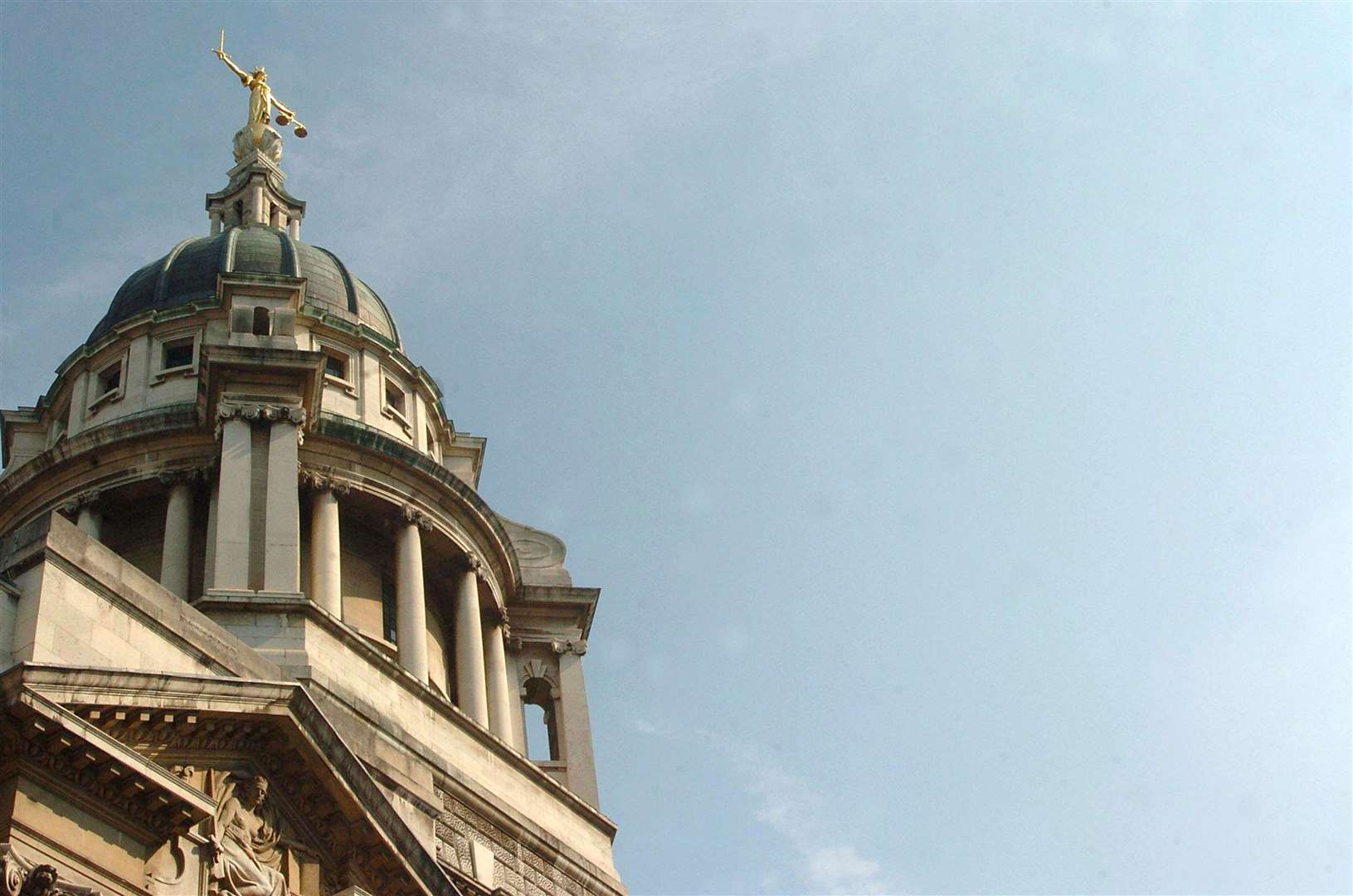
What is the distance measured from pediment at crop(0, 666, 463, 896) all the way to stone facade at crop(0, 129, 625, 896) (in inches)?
1.2

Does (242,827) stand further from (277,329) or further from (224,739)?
(277,329)

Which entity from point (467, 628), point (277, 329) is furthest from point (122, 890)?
point (277, 329)

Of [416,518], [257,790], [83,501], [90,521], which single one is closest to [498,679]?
[416,518]

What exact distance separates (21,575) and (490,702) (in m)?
18.0

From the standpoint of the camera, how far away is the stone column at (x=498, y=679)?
35844mm

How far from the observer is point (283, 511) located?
32.3 m

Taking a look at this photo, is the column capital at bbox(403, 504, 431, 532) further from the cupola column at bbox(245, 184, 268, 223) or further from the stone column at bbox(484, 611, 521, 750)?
the cupola column at bbox(245, 184, 268, 223)

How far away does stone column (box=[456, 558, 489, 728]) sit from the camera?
35438mm

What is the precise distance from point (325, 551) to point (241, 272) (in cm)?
952

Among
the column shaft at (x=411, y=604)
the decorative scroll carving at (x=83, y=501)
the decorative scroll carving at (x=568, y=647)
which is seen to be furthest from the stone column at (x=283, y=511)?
the decorative scroll carving at (x=568, y=647)

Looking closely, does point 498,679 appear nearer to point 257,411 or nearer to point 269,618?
point 257,411

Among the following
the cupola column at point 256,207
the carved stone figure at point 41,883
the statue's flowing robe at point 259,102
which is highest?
the statue's flowing robe at point 259,102

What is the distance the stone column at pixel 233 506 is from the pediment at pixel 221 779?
10016 mm

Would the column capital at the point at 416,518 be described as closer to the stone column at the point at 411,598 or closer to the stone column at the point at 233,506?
the stone column at the point at 411,598
